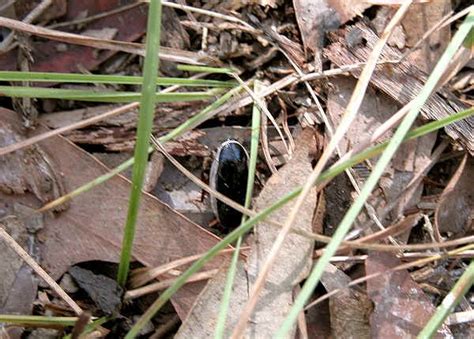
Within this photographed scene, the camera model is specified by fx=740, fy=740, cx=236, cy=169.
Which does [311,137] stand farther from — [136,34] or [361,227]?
[136,34]

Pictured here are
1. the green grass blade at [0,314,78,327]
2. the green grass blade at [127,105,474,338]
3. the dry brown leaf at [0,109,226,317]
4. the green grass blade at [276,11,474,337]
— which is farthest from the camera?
the dry brown leaf at [0,109,226,317]

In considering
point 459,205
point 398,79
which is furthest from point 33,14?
point 459,205

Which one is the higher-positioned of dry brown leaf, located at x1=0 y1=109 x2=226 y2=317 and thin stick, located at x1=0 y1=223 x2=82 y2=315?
dry brown leaf, located at x1=0 y1=109 x2=226 y2=317

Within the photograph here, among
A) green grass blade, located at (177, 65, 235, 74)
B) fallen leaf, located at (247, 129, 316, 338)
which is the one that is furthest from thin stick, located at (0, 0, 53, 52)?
fallen leaf, located at (247, 129, 316, 338)

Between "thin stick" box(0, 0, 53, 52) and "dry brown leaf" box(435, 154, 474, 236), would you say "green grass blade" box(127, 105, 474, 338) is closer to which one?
"dry brown leaf" box(435, 154, 474, 236)

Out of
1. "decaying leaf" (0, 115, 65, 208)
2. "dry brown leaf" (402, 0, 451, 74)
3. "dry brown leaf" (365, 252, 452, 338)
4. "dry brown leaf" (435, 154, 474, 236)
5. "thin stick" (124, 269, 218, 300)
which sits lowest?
"thin stick" (124, 269, 218, 300)

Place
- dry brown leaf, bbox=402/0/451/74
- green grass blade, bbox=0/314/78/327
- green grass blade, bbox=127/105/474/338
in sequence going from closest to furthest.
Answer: green grass blade, bbox=127/105/474/338 → green grass blade, bbox=0/314/78/327 → dry brown leaf, bbox=402/0/451/74

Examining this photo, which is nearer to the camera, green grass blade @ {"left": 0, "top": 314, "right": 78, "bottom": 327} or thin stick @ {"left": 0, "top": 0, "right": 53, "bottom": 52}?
green grass blade @ {"left": 0, "top": 314, "right": 78, "bottom": 327}
